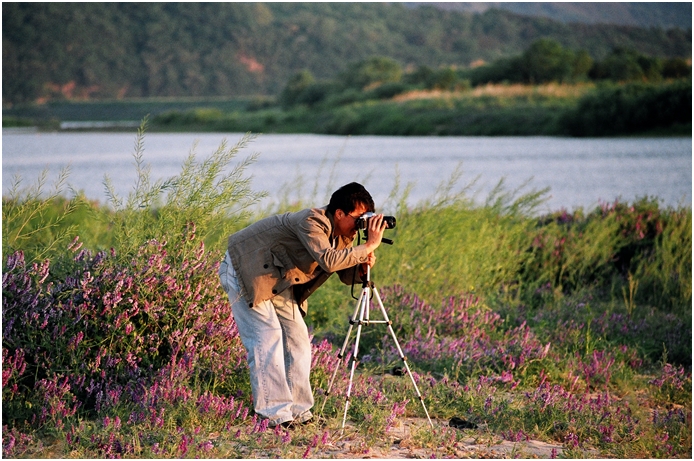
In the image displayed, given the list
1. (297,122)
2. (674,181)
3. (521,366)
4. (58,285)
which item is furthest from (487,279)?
(297,122)

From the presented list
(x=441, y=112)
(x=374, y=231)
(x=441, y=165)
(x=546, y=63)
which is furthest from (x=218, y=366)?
(x=546, y=63)

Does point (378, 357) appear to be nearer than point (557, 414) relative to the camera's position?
No

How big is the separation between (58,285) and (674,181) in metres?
15.9

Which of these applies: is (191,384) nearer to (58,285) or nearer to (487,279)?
(58,285)

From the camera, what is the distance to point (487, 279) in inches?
324

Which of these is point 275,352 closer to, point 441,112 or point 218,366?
point 218,366

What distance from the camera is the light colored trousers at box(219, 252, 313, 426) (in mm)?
4605

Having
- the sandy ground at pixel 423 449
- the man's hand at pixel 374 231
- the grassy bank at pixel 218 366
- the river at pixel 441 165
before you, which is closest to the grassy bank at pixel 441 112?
the river at pixel 441 165

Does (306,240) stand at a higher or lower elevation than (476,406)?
higher

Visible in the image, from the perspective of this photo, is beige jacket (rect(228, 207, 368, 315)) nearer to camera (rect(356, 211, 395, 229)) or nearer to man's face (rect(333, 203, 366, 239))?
man's face (rect(333, 203, 366, 239))

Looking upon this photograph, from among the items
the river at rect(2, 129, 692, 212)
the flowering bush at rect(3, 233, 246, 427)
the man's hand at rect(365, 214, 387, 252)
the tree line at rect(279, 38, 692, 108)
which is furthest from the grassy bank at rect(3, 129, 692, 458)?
the tree line at rect(279, 38, 692, 108)

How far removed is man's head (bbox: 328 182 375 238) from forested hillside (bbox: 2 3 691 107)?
43588 mm

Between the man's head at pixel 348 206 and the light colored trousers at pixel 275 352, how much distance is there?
542 millimetres

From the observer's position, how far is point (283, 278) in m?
4.69
